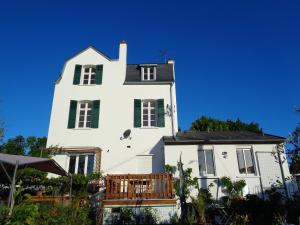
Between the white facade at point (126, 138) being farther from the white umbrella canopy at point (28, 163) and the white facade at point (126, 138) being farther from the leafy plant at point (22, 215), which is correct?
the leafy plant at point (22, 215)

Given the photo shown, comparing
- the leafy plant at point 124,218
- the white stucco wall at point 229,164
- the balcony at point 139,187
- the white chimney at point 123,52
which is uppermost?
the white chimney at point 123,52

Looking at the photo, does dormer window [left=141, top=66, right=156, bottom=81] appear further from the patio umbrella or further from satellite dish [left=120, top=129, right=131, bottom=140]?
the patio umbrella

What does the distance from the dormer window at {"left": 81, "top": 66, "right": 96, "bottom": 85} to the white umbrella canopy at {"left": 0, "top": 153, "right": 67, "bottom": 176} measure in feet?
31.0

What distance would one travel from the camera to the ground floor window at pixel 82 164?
51.2ft

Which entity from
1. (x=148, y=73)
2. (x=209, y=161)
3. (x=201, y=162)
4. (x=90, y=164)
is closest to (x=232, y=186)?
(x=209, y=161)

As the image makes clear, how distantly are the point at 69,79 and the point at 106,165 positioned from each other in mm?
6998

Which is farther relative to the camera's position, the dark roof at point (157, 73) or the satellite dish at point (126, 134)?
the dark roof at point (157, 73)

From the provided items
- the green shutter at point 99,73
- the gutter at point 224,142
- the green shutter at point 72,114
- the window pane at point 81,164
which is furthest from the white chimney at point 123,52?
the gutter at point 224,142

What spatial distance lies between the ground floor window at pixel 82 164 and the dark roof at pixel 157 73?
5943 mm

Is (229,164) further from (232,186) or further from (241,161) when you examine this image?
(232,186)

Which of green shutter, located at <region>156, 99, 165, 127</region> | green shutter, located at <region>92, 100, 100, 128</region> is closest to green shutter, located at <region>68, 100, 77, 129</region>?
green shutter, located at <region>92, 100, 100, 128</region>

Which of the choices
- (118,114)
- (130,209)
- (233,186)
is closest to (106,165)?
(118,114)

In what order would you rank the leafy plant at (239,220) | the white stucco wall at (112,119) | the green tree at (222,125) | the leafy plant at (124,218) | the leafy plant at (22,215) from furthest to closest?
1. the green tree at (222,125)
2. the white stucco wall at (112,119)
3. the leafy plant at (124,218)
4. the leafy plant at (239,220)
5. the leafy plant at (22,215)

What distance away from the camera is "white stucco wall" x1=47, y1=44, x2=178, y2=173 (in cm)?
1595
